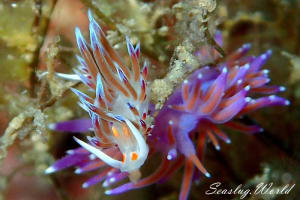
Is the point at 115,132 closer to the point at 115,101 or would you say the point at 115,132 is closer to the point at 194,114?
the point at 115,101

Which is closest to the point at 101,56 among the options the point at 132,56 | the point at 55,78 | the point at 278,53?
the point at 132,56

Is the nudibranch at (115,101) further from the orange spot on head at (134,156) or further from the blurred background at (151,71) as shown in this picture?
the blurred background at (151,71)

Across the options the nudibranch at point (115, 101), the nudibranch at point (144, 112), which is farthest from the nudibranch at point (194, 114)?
the nudibranch at point (115, 101)

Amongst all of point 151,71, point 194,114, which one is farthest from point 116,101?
point 194,114

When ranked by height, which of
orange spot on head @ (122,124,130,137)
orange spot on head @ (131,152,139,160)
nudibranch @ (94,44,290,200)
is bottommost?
nudibranch @ (94,44,290,200)

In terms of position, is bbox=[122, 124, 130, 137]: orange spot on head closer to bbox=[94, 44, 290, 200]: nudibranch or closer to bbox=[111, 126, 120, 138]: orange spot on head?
bbox=[111, 126, 120, 138]: orange spot on head

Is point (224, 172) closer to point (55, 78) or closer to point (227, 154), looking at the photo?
point (227, 154)

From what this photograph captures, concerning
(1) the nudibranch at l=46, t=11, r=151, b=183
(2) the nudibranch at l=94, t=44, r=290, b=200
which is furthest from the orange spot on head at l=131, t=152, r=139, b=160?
(2) the nudibranch at l=94, t=44, r=290, b=200
